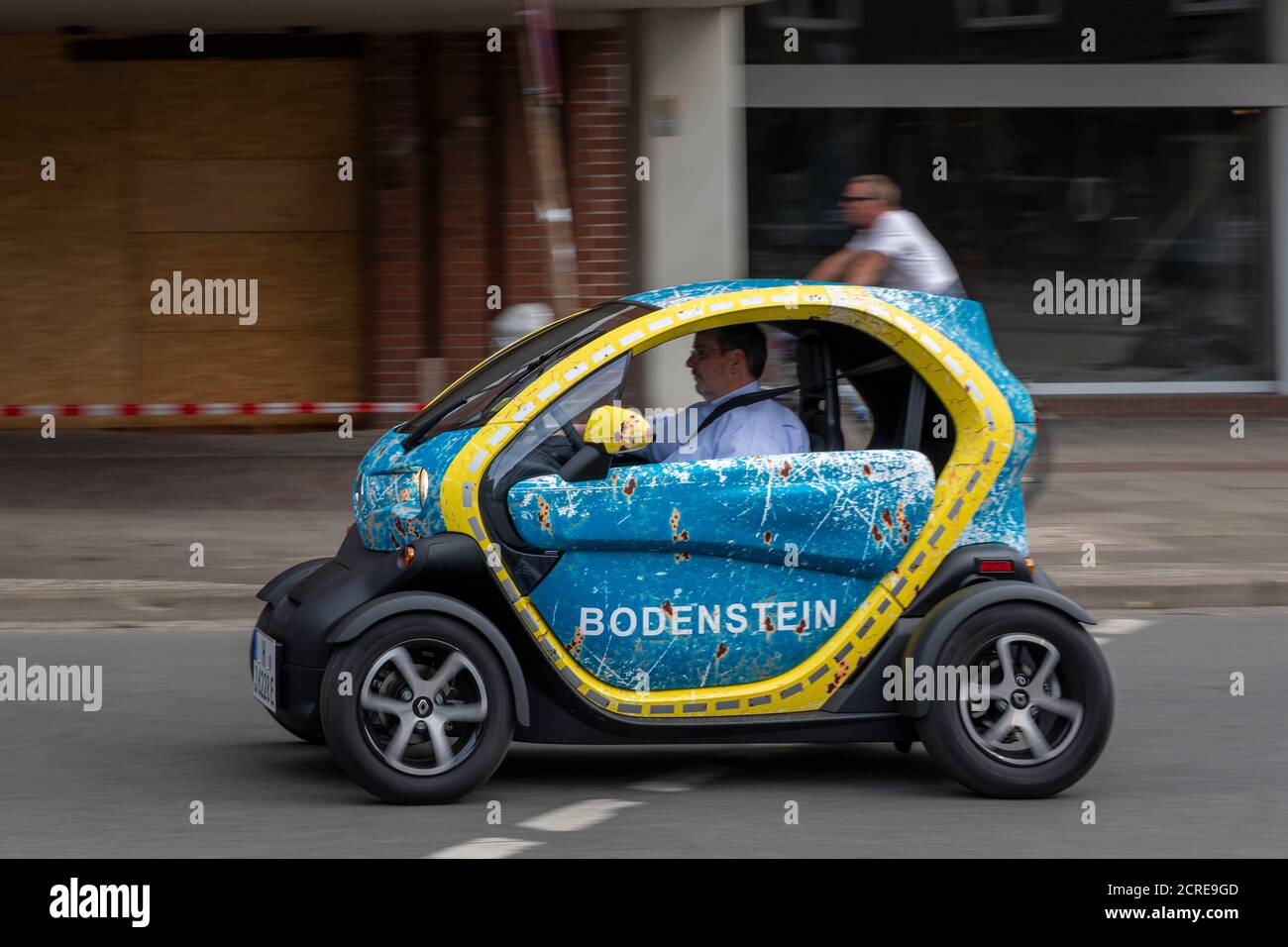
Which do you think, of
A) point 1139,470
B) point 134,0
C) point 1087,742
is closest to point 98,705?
point 1087,742

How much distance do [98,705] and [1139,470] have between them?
8813 mm

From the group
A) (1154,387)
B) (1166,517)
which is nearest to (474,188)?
(1166,517)

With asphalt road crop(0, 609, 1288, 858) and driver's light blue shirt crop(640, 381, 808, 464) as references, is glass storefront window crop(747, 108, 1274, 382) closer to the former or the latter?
asphalt road crop(0, 609, 1288, 858)

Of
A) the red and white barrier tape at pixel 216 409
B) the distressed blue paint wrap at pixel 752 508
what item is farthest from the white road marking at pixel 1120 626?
the red and white barrier tape at pixel 216 409

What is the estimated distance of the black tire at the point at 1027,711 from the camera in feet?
20.0

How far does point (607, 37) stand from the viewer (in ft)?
50.1

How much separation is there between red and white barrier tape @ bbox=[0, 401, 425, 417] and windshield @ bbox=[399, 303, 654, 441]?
7092 millimetres

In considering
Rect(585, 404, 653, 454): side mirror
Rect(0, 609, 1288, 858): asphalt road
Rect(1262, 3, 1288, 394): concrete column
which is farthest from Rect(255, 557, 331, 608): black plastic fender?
Rect(1262, 3, 1288, 394): concrete column

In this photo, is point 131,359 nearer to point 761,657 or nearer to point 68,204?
point 68,204

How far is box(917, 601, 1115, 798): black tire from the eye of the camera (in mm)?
6098

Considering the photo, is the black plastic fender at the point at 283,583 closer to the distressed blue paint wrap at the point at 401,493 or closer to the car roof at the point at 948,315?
the distressed blue paint wrap at the point at 401,493

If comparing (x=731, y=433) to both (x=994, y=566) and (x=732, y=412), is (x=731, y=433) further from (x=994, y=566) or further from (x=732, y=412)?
(x=994, y=566)

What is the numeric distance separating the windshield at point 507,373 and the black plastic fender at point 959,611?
4.29ft

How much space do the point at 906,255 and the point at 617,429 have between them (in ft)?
A: 14.3
